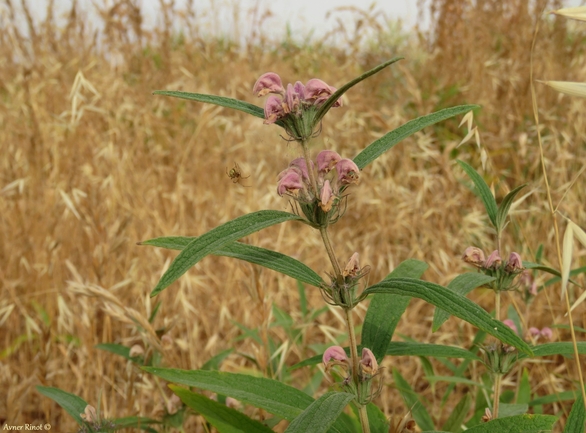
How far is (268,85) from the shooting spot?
2.61 ft

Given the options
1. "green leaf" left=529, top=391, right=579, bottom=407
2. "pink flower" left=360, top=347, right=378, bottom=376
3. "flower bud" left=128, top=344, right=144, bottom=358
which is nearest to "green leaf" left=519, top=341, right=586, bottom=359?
"pink flower" left=360, top=347, right=378, bottom=376

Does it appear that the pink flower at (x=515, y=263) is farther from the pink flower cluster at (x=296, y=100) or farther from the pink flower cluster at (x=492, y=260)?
the pink flower cluster at (x=296, y=100)

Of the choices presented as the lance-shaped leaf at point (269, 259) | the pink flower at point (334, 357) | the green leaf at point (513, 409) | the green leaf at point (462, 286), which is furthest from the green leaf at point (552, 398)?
the lance-shaped leaf at point (269, 259)

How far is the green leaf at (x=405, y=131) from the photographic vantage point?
758 mm

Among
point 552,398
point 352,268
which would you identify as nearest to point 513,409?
point 552,398

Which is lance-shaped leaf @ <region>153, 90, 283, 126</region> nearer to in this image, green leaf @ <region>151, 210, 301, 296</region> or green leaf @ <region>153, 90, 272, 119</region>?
green leaf @ <region>153, 90, 272, 119</region>

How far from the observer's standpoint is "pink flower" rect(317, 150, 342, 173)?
31.8 inches

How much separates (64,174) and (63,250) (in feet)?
1.74

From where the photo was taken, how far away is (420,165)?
10.3 ft

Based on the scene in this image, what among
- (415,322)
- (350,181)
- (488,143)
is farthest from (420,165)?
(350,181)

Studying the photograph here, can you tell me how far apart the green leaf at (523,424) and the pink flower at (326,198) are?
15.3 inches

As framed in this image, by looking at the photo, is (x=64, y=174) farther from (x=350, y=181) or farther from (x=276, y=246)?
(x=350, y=181)

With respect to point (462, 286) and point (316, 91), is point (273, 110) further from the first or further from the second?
point (462, 286)

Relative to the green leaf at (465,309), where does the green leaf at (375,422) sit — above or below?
below
